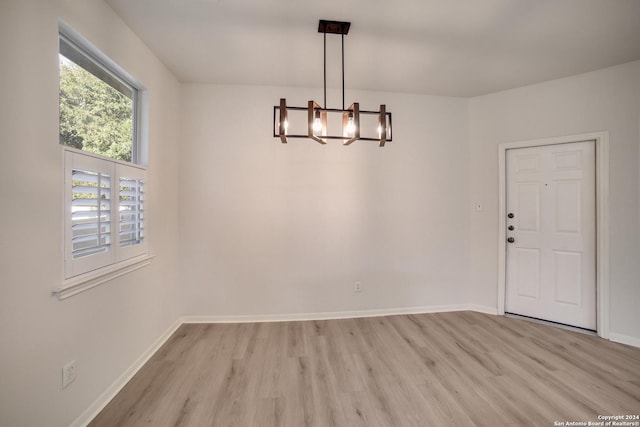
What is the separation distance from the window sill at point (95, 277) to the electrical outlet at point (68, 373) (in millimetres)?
401

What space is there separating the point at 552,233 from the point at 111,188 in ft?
14.0

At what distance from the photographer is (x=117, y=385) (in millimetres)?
1849

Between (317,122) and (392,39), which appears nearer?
(317,122)

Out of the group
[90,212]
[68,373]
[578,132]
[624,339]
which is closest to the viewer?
[68,373]

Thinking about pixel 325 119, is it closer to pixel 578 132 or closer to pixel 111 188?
pixel 111 188

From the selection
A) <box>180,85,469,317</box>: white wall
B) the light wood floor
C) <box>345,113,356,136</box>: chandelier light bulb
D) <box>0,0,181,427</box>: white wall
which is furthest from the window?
<box>345,113,356,136</box>: chandelier light bulb

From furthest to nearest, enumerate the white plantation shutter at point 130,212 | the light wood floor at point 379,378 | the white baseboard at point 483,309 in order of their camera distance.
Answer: the white baseboard at point 483,309 → the white plantation shutter at point 130,212 → the light wood floor at point 379,378

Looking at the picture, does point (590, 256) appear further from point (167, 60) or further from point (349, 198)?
point (167, 60)

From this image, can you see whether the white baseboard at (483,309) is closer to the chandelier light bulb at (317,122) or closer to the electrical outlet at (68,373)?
the chandelier light bulb at (317,122)

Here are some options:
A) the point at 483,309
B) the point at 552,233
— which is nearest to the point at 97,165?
the point at 483,309

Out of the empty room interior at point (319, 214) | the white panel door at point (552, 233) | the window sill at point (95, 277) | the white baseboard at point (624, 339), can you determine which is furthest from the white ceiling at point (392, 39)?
the white baseboard at point (624, 339)

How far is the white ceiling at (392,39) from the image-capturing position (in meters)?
1.82

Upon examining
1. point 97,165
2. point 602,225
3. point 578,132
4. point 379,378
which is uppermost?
point 578,132

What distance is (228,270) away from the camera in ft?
9.72
